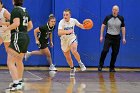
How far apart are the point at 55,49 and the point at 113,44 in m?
2.28

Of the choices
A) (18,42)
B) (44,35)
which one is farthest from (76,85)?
(44,35)

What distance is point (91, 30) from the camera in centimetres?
1466

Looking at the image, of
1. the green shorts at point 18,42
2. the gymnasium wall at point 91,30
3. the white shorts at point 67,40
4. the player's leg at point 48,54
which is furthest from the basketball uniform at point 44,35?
the green shorts at point 18,42

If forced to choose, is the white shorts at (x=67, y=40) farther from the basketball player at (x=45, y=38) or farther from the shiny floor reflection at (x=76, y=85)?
the basketball player at (x=45, y=38)

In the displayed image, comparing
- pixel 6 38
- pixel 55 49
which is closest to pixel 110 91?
pixel 6 38

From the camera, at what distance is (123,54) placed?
1479 cm

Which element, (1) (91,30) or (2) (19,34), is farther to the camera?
(1) (91,30)

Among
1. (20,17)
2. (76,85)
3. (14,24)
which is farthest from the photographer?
(76,85)

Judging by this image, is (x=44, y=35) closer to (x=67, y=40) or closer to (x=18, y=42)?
(x=67, y=40)

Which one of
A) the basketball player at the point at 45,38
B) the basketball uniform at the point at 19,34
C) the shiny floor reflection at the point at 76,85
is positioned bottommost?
the shiny floor reflection at the point at 76,85

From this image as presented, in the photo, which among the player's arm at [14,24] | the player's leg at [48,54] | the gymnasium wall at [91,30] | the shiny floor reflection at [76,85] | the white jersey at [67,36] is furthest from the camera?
the gymnasium wall at [91,30]

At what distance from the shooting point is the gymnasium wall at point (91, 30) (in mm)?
14453

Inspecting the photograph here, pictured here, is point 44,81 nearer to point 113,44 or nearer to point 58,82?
point 58,82

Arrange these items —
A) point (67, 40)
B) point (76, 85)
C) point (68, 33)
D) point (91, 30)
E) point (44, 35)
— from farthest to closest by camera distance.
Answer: point (91, 30) < point (44, 35) < point (67, 40) < point (68, 33) < point (76, 85)
